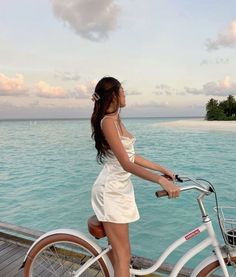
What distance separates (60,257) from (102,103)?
147cm

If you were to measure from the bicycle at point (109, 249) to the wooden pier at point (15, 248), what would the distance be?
29 centimetres

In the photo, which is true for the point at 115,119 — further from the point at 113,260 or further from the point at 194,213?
the point at 194,213

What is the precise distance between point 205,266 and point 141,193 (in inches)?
360

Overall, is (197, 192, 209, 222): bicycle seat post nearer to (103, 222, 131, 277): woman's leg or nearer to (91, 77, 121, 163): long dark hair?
(103, 222, 131, 277): woman's leg

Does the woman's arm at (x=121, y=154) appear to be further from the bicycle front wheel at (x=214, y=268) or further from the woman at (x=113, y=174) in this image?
the bicycle front wheel at (x=214, y=268)

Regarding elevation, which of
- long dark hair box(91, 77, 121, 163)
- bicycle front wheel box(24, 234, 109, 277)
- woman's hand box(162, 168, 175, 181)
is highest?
long dark hair box(91, 77, 121, 163)

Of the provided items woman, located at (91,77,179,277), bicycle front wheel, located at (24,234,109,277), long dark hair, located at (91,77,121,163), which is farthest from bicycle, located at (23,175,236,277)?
long dark hair, located at (91,77,121,163)

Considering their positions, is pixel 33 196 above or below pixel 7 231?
below

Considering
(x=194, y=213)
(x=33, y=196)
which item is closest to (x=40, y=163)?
(x=33, y=196)

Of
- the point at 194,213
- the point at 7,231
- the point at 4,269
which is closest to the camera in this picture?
the point at 4,269

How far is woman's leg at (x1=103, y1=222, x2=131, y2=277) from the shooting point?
Result: 1.95m

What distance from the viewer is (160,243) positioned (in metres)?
6.79

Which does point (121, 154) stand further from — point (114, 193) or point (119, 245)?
point (119, 245)

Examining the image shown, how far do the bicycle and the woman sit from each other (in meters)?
0.12
